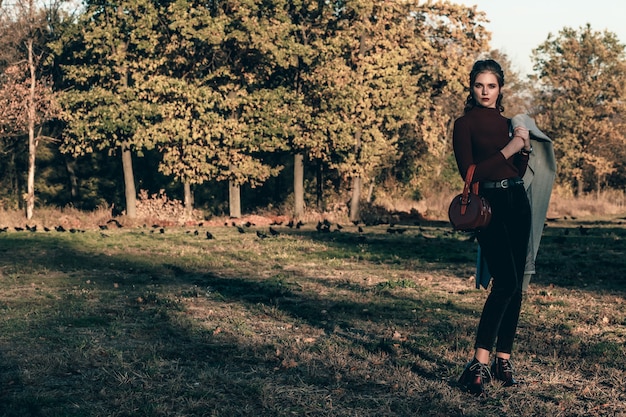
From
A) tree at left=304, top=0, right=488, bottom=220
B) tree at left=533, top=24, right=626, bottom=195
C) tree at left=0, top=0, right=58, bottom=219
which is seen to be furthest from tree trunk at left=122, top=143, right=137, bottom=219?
tree at left=533, top=24, right=626, bottom=195

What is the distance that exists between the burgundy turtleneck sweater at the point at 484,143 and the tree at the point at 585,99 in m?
42.7

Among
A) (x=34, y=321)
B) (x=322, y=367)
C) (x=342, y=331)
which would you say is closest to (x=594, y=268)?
(x=342, y=331)

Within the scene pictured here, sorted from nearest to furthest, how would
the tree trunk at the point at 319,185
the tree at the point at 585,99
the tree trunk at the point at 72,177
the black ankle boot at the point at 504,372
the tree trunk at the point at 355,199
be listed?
1. the black ankle boot at the point at 504,372
2. the tree trunk at the point at 355,199
3. the tree trunk at the point at 319,185
4. the tree trunk at the point at 72,177
5. the tree at the point at 585,99

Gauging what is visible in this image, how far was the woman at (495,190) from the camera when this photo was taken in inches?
212

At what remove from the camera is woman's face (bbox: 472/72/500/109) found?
5.45 metres

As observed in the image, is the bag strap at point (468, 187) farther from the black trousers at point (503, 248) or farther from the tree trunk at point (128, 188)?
the tree trunk at point (128, 188)

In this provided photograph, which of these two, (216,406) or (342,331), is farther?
(342,331)

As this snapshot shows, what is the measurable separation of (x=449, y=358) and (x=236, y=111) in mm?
27326

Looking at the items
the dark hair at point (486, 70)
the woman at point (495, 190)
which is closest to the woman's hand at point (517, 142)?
the woman at point (495, 190)

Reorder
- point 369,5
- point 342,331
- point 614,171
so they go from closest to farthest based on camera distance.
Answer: point 342,331, point 369,5, point 614,171

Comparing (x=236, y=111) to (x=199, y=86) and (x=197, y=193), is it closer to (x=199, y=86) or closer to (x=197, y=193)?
(x=199, y=86)

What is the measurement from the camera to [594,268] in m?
13.7

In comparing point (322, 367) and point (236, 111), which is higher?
point (236, 111)

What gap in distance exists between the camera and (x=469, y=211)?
17.1 feet
